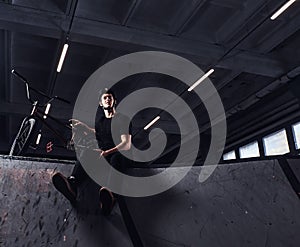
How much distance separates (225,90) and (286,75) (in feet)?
5.23

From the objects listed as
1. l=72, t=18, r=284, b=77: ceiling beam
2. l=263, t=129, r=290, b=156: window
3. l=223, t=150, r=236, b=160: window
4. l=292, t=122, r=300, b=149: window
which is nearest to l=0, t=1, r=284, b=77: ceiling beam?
l=72, t=18, r=284, b=77: ceiling beam

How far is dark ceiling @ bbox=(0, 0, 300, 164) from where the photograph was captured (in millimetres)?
4695

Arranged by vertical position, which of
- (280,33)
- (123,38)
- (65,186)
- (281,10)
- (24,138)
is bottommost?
(65,186)

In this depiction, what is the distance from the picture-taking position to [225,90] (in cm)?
730

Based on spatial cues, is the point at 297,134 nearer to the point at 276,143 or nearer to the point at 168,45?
the point at 276,143

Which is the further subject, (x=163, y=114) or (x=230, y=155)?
(x=230, y=155)

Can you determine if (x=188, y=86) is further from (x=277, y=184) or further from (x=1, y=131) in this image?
(x=1, y=131)

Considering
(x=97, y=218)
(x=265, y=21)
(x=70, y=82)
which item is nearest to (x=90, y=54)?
(x=70, y=82)

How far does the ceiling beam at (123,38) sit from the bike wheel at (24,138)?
1778 mm

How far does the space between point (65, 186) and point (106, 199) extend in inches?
15.1

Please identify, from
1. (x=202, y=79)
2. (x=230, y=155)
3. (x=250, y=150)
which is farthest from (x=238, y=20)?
(x=230, y=155)

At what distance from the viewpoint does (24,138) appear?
12.6 feet

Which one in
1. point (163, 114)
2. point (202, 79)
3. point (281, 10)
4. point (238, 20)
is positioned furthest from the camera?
point (163, 114)

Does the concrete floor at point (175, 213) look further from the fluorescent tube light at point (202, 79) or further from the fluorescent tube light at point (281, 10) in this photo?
the fluorescent tube light at point (202, 79)
